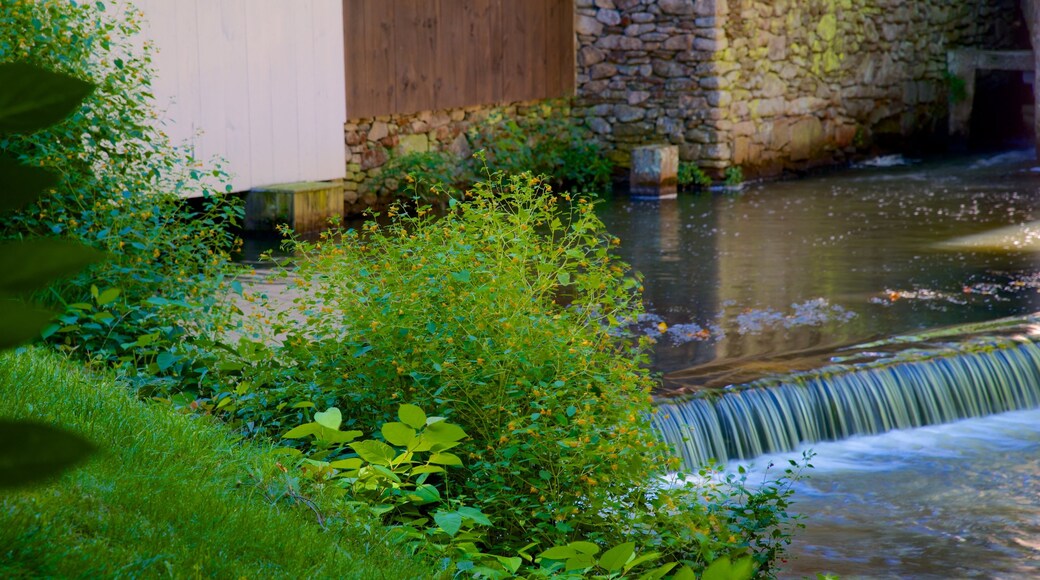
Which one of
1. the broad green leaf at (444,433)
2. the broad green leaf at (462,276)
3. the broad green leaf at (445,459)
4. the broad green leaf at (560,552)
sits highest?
the broad green leaf at (462,276)

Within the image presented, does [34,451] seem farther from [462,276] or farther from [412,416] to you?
[462,276]

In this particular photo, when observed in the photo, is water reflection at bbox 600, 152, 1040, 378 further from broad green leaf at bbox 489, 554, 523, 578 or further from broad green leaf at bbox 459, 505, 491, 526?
broad green leaf at bbox 489, 554, 523, 578

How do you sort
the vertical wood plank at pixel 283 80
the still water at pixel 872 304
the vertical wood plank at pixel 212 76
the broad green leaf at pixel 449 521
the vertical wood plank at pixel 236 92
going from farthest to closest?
the vertical wood plank at pixel 283 80
the vertical wood plank at pixel 236 92
the vertical wood plank at pixel 212 76
the still water at pixel 872 304
the broad green leaf at pixel 449 521

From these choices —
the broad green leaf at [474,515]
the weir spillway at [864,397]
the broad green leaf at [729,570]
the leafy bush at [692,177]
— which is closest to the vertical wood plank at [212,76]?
the weir spillway at [864,397]

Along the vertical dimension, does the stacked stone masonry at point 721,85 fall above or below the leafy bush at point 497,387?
above

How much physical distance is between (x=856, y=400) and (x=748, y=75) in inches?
316

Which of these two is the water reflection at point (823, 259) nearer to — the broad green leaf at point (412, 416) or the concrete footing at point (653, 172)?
the concrete footing at point (653, 172)

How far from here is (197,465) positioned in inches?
140

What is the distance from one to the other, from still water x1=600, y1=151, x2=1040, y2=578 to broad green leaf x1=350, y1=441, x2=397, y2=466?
1213 mm

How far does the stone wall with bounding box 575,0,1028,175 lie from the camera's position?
542 inches

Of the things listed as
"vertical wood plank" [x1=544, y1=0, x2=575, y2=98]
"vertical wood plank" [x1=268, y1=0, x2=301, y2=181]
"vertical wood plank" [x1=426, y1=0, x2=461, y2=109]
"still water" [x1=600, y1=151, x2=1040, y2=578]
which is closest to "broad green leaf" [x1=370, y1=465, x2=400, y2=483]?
"still water" [x1=600, y1=151, x2=1040, y2=578]

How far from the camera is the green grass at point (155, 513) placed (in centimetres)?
265

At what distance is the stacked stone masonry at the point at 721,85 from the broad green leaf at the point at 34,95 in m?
11.1

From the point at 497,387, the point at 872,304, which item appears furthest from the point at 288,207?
the point at 497,387
